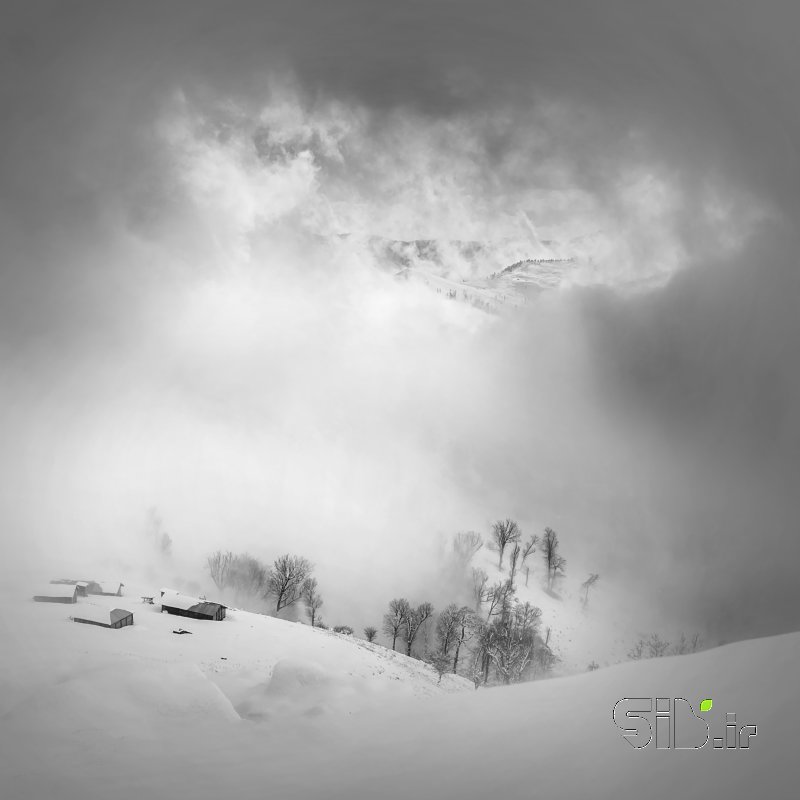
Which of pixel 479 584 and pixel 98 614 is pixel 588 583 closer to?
pixel 479 584

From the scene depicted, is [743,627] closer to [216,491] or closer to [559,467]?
[559,467]

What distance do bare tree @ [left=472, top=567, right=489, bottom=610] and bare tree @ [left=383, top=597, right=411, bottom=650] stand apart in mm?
8245

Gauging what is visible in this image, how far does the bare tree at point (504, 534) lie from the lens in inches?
2201

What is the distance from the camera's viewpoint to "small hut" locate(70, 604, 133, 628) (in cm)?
2208

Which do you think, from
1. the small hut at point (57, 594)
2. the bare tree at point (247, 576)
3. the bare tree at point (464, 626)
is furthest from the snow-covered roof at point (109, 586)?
the bare tree at point (464, 626)

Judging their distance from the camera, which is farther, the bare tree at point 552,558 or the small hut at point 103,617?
the bare tree at point 552,558

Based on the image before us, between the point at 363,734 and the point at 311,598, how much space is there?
38.9m

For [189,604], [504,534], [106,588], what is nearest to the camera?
[106,588]

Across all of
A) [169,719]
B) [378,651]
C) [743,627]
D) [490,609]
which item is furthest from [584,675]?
[743,627]

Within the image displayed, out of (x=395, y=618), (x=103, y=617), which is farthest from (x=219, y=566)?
(x=103, y=617)

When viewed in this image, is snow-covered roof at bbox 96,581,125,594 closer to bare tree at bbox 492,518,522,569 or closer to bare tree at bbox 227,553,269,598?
bare tree at bbox 227,553,269,598

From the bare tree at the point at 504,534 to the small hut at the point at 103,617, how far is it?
43.8 metres

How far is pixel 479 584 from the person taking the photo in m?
49.5

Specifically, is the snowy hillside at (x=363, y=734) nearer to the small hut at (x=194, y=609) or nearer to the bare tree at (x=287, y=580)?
the small hut at (x=194, y=609)
